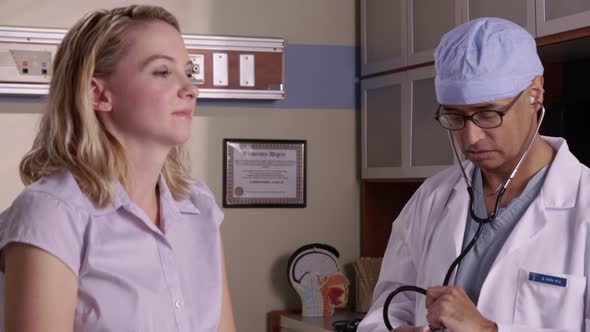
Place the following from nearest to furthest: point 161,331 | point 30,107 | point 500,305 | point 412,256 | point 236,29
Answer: point 161,331 < point 500,305 < point 412,256 < point 30,107 < point 236,29

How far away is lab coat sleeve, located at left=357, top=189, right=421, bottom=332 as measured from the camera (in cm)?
195

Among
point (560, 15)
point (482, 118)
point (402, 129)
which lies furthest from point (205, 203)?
point (402, 129)

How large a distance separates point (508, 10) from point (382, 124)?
939 mm

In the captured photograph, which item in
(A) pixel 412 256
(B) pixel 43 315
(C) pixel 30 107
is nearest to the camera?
(B) pixel 43 315

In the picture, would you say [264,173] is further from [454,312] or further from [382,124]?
[454,312]

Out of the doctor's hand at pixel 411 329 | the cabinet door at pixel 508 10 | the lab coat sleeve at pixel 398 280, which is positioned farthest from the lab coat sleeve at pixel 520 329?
the cabinet door at pixel 508 10

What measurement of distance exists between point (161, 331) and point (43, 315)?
0.62 ft

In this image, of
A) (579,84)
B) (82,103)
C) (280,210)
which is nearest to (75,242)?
(82,103)

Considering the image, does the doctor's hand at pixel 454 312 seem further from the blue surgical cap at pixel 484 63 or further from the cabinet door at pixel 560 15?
the cabinet door at pixel 560 15

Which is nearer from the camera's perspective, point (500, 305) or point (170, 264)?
point (170, 264)

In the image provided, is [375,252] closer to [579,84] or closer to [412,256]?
[579,84]

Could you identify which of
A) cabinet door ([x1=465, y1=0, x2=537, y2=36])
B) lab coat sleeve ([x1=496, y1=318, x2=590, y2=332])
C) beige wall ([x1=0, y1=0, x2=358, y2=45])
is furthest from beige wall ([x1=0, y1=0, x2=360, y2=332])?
lab coat sleeve ([x1=496, y1=318, x2=590, y2=332])

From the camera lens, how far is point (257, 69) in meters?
3.54

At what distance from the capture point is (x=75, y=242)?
1.28m
